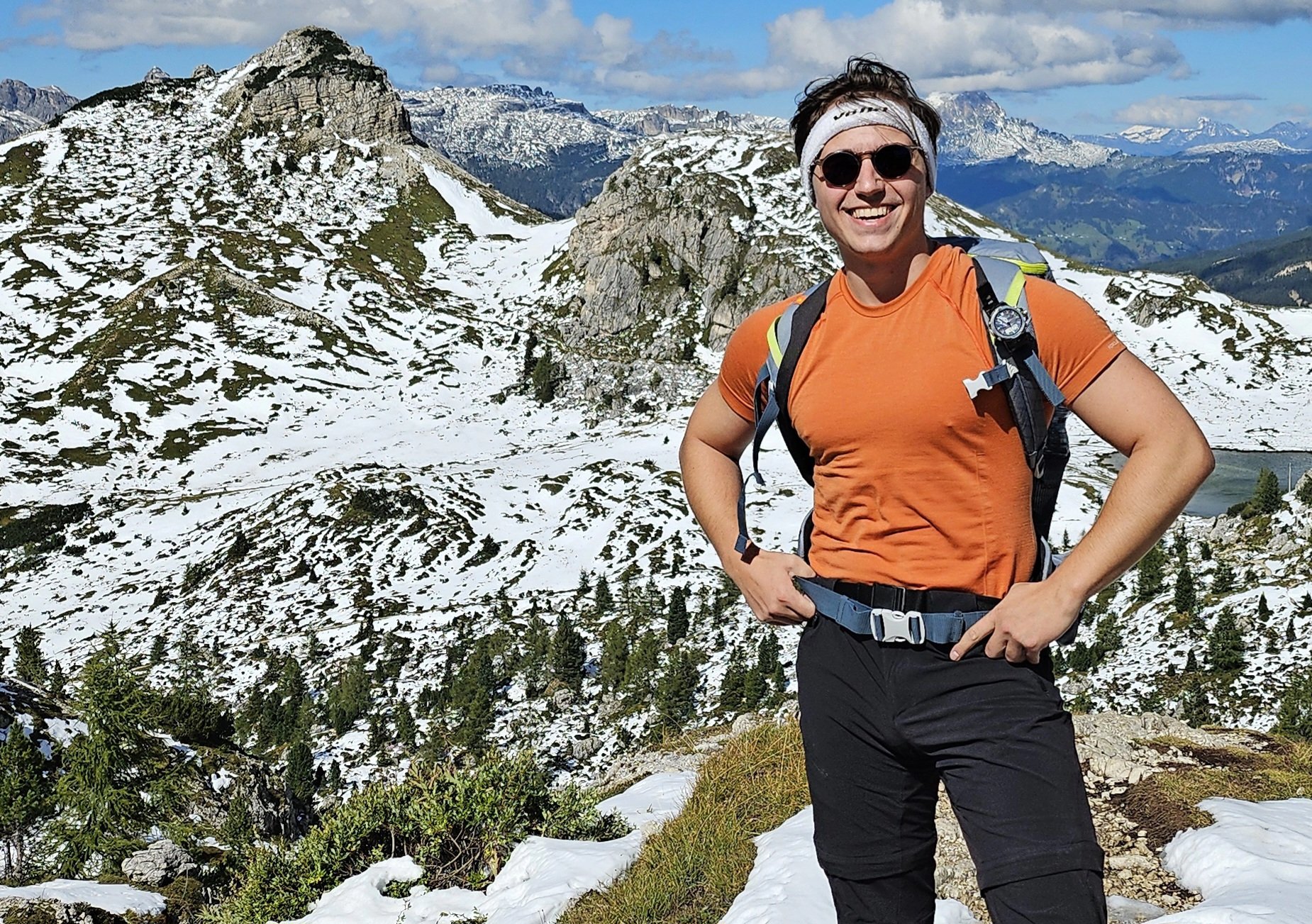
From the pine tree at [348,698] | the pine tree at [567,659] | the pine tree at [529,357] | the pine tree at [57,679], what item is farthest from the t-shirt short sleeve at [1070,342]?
the pine tree at [529,357]

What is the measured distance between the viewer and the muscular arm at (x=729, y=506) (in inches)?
170

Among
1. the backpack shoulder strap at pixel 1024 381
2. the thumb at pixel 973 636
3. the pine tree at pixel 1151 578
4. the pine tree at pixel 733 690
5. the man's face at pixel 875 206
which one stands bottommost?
the pine tree at pixel 733 690

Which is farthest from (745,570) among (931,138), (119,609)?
(119,609)

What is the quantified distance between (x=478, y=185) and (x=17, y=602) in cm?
14568

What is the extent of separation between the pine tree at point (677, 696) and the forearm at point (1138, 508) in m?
44.1

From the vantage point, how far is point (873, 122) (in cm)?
392

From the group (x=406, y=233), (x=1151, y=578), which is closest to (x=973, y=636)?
(x=1151, y=578)

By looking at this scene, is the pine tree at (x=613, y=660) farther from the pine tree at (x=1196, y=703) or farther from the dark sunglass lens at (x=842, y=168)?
the dark sunglass lens at (x=842, y=168)

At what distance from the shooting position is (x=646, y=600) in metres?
69.6

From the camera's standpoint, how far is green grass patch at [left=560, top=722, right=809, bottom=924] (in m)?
7.23

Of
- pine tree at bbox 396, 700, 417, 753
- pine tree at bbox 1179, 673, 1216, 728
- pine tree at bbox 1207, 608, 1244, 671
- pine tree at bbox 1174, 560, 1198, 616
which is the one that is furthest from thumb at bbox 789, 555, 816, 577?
pine tree at bbox 396, 700, 417, 753

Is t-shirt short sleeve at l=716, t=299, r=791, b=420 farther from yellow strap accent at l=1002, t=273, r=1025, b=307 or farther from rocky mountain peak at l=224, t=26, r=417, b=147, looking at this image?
rocky mountain peak at l=224, t=26, r=417, b=147

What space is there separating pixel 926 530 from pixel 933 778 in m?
1.24

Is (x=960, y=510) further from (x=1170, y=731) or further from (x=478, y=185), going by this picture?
(x=478, y=185)
